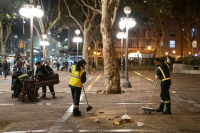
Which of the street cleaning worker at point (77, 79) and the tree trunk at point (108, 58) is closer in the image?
the street cleaning worker at point (77, 79)

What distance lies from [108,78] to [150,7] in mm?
17590

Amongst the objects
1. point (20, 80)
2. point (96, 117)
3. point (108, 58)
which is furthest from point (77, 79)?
point (108, 58)

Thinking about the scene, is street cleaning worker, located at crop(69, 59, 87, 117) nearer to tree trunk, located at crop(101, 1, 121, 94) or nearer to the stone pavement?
the stone pavement

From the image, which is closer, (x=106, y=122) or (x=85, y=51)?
(x=106, y=122)

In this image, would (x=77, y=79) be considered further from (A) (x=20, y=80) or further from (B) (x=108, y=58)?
(B) (x=108, y=58)

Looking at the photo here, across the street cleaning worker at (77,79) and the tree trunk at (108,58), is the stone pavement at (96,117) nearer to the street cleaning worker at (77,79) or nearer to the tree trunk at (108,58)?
the street cleaning worker at (77,79)

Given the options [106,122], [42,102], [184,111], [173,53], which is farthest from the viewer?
[173,53]

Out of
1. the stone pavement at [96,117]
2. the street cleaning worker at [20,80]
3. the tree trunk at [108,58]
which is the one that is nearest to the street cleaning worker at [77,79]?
the stone pavement at [96,117]

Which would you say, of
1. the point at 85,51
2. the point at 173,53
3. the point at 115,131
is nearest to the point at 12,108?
the point at 115,131

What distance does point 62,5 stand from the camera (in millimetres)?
26141

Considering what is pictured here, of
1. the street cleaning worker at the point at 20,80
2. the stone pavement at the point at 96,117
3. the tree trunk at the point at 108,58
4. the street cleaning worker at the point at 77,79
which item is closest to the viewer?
the stone pavement at the point at 96,117

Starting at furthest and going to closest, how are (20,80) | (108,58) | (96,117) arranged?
(108,58)
(20,80)
(96,117)

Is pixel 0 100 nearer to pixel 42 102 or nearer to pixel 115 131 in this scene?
pixel 42 102

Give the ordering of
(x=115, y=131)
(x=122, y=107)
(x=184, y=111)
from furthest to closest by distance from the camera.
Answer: (x=122, y=107) → (x=184, y=111) → (x=115, y=131)
